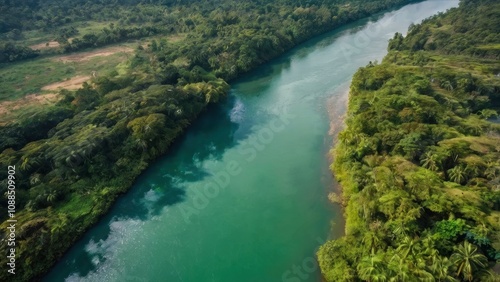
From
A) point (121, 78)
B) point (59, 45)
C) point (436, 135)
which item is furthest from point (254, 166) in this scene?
point (59, 45)

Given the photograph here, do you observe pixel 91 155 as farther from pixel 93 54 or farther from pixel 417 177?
pixel 93 54

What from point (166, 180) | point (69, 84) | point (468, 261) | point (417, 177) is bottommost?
point (468, 261)

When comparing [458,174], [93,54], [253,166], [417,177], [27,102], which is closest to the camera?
[417,177]

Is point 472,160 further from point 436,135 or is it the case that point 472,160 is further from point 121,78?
point 121,78

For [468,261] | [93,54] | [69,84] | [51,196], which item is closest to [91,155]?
[51,196]

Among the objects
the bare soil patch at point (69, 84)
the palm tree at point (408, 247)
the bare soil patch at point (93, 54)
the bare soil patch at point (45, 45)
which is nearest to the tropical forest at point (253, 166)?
the palm tree at point (408, 247)

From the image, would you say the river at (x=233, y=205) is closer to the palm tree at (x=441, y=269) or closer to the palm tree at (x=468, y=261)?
the palm tree at (x=441, y=269)

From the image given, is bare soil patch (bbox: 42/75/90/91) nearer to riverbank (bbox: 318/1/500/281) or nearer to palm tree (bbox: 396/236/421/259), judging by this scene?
riverbank (bbox: 318/1/500/281)
